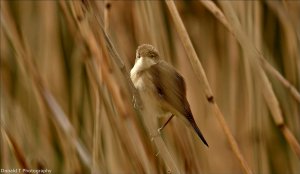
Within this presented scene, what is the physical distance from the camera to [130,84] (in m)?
0.72

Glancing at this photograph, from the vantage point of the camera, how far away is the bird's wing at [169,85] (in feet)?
2.57

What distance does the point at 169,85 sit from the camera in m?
0.79

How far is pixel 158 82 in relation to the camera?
796mm

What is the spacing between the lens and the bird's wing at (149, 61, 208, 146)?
78 cm

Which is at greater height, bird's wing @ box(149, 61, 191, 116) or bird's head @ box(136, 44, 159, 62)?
bird's head @ box(136, 44, 159, 62)

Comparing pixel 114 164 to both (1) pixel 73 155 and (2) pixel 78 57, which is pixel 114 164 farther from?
(2) pixel 78 57

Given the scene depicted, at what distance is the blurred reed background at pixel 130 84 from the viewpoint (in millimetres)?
840

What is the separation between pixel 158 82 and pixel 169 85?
2cm

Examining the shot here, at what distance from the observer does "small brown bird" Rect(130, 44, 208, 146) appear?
2.58ft

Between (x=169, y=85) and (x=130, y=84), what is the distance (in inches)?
3.3

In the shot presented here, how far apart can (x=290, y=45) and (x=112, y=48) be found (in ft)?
2.40

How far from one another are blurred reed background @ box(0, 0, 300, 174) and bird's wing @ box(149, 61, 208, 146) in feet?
0.14

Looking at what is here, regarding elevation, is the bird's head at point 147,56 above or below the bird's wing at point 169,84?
above

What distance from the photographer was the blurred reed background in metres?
0.84
